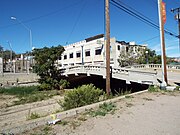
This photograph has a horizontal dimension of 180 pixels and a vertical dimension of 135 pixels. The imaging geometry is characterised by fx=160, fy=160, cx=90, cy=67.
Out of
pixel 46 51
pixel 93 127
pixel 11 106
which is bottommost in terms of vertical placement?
pixel 11 106

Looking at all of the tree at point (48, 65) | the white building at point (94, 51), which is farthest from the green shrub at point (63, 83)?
the white building at point (94, 51)

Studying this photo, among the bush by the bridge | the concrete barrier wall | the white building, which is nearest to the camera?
the bush by the bridge

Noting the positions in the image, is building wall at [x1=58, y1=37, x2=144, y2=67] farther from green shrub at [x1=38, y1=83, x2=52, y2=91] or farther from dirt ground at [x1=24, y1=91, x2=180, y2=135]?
dirt ground at [x1=24, y1=91, x2=180, y2=135]

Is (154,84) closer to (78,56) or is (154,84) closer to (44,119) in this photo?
(44,119)

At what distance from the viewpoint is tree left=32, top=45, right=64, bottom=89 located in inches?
949

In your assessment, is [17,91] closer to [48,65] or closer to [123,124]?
[48,65]

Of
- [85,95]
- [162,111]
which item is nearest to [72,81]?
[85,95]

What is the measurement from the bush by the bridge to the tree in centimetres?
1706

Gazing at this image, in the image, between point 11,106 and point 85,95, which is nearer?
point 85,95

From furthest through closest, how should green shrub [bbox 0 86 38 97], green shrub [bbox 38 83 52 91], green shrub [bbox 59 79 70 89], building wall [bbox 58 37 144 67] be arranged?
building wall [bbox 58 37 144 67], green shrub [bbox 59 79 70 89], green shrub [bbox 38 83 52 91], green shrub [bbox 0 86 38 97]

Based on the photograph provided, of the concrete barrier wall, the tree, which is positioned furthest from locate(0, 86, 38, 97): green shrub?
the concrete barrier wall

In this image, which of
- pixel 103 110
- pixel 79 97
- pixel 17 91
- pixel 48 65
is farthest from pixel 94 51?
pixel 103 110

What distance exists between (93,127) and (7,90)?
886 inches

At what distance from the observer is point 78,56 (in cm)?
4534
